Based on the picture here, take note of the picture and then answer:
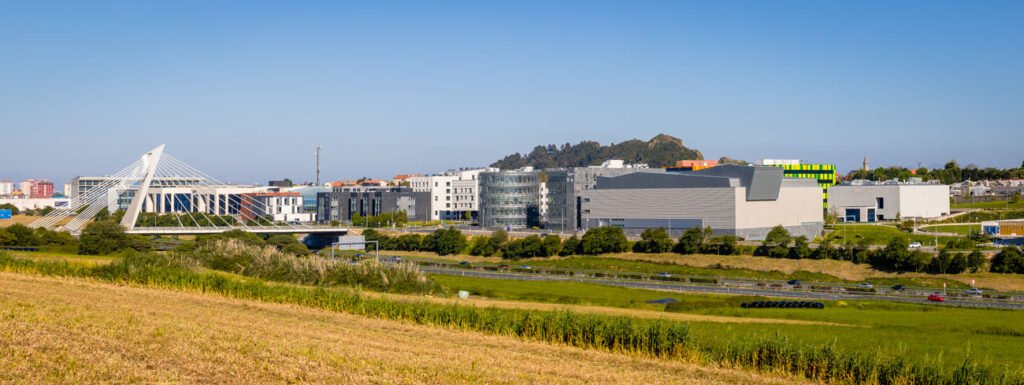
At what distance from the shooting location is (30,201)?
158 metres

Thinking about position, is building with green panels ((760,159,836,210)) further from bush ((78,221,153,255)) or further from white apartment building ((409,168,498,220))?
bush ((78,221,153,255))

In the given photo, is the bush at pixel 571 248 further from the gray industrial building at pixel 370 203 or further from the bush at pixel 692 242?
the gray industrial building at pixel 370 203

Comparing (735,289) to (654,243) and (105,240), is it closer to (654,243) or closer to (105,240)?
(654,243)

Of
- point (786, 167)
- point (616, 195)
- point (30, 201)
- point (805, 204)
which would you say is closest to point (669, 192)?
point (616, 195)

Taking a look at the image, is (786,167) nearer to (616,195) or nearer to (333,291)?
(616,195)

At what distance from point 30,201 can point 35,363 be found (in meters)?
162

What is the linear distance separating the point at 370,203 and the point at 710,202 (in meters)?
58.0

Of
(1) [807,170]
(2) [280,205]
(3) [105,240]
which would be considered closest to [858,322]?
(3) [105,240]

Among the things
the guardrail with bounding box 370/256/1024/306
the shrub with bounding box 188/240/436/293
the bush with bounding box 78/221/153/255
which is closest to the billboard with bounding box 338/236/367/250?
the guardrail with bounding box 370/256/1024/306

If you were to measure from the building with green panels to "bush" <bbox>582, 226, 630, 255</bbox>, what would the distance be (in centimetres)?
5647

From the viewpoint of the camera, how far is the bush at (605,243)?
86.1 meters

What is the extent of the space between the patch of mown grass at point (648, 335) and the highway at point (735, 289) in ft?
71.9

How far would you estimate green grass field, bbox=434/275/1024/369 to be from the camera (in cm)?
2828

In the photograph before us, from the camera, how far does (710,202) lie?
309ft
